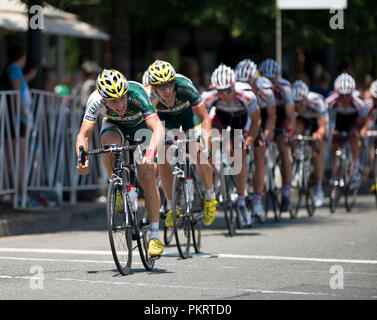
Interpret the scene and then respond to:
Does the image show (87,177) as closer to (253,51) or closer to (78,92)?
(78,92)

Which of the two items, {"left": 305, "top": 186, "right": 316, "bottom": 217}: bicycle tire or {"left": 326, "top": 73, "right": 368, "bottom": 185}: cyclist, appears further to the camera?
{"left": 326, "top": 73, "right": 368, "bottom": 185}: cyclist

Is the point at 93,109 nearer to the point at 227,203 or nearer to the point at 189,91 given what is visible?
the point at 189,91

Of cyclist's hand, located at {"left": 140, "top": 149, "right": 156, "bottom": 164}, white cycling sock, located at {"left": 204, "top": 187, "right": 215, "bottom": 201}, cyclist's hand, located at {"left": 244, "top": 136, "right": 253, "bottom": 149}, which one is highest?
cyclist's hand, located at {"left": 244, "top": 136, "right": 253, "bottom": 149}

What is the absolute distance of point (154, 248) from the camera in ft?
31.2

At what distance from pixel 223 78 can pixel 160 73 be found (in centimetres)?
210

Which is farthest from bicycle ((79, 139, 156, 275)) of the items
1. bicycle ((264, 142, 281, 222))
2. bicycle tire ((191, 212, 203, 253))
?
bicycle ((264, 142, 281, 222))

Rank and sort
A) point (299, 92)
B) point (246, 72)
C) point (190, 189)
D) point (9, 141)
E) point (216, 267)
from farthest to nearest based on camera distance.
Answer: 1. point (299, 92)
2. point (9, 141)
3. point (246, 72)
4. point (190, 189)
5. point (216, 267)

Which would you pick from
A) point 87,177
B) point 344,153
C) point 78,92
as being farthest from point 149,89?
point 78,92

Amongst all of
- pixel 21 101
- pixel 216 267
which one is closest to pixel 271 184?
pixel 21 101

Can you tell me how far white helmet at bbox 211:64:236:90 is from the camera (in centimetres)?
1241

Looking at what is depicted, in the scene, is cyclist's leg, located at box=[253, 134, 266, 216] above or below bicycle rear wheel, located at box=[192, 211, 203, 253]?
above

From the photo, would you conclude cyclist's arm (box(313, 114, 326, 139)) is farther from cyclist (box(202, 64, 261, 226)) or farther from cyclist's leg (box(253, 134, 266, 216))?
cyclist (box(202, 64, 261, 226))

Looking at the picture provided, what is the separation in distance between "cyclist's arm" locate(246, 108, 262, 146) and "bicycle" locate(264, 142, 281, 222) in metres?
1.18

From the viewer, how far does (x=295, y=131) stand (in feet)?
53.8
